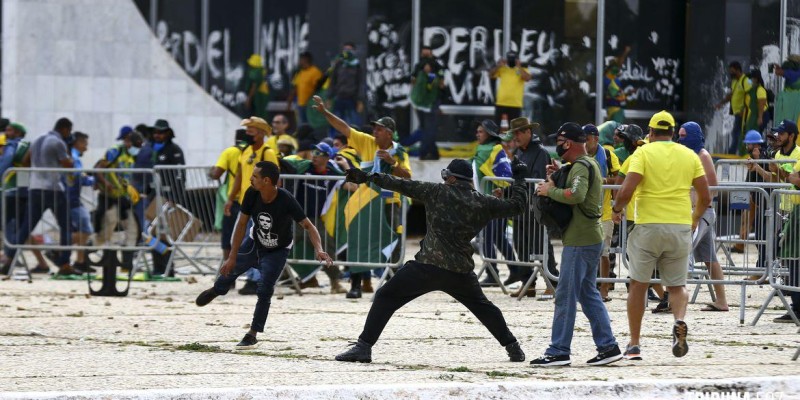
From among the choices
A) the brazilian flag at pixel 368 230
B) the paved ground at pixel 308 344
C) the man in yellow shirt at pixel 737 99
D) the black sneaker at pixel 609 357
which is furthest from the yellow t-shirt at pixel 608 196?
the man in yellow shirt at pixel 737 99

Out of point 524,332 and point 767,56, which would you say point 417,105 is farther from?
point 524,332

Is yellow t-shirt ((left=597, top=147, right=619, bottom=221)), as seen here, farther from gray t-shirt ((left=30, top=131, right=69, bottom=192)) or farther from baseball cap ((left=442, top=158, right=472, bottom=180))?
gray t-shirt ((left=30, top=131, right=69, bottom=192))

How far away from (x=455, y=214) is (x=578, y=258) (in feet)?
2.94

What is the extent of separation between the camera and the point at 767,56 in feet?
72.2

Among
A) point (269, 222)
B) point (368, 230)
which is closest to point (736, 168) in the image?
point (368, 230)

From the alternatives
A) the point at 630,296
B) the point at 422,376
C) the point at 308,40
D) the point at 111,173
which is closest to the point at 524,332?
the point at 630,296

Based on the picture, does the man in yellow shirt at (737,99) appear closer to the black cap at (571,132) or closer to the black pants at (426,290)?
the black cap at (571,132)

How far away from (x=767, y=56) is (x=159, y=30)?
971 cm

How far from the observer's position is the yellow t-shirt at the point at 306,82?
79.3 ft

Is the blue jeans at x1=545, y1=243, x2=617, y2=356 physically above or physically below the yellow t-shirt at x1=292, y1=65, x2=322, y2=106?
below

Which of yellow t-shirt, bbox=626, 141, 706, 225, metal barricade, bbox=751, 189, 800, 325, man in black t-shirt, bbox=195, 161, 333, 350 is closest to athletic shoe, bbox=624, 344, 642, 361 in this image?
yellow t-shirt, bbox=626, 141, 706, 225

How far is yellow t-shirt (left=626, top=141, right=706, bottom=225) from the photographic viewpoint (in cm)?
1066

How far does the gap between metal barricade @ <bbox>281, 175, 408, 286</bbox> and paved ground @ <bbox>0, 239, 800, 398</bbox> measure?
1.54ft

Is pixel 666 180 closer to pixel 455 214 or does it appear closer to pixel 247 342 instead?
pixel 455 214
